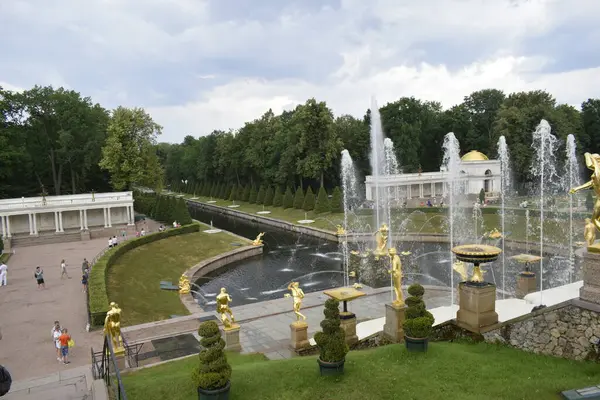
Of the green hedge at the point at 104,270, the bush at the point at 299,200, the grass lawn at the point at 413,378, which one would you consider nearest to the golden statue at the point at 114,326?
the grass lawn at the point at 413,378

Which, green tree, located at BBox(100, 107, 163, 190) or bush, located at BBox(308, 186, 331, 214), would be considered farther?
bush, located at BBox(308, 186, 331, 214)

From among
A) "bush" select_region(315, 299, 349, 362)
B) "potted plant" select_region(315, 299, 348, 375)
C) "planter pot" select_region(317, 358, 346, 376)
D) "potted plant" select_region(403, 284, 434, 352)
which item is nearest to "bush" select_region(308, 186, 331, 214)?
"potted plant" select_region(403, 284, 434, 352)

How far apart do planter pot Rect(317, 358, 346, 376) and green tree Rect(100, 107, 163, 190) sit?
2034 inches

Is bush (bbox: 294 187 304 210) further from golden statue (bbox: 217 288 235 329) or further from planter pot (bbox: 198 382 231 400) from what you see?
planter pot (bbox: 198 382 231 400)

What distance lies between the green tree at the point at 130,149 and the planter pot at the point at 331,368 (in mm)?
51651

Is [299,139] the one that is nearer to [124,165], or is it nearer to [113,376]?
[124,165]

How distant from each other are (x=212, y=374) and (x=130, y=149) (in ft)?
172

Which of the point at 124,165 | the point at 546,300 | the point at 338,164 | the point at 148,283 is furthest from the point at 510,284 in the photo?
the point at 338,164

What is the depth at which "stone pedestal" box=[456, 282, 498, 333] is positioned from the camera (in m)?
12.4

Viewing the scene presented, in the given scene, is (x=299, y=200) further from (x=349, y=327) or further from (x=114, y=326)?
(x=114, y=326)

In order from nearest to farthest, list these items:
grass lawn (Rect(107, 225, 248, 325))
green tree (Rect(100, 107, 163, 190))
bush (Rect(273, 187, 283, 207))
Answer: grass lawn (Rect(107, 225, 248, 325)) < green tree (Rect(100, 107, 163, 190)) < bush (Rect(273, 187, 283, 207))

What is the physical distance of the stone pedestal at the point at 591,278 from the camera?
1060cm

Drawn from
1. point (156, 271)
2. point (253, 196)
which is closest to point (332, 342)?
point (156, 271)

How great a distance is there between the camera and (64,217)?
50.2 meters
